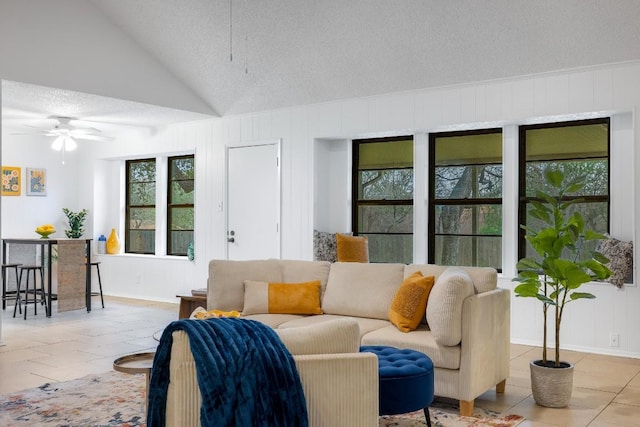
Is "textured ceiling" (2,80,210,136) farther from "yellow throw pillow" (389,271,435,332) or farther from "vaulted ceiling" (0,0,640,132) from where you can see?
"yellow throw pillow" (389,271,435,332)

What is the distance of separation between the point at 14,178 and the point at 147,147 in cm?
209

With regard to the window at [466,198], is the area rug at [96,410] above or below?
below

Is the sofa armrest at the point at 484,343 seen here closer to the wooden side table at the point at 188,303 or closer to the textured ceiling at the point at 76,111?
the wooden side table at the point at 188,303

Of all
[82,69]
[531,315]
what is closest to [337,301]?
[531,315]

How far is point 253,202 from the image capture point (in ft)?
26.7

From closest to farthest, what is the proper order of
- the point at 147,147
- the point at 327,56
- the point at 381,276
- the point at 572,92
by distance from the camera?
the point at 381,276 < the point at 572,92 < the point at 327,56 < the point at 147,147

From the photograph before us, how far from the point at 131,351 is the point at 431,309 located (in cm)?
308

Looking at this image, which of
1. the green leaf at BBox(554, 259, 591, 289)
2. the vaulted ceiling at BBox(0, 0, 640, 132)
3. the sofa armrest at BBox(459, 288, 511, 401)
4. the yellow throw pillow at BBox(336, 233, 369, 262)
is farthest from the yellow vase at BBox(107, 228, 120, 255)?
the green leaf at BBox(554, 259, 591, 289)

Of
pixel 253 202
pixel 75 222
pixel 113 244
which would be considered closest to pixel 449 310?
pixel 253 202

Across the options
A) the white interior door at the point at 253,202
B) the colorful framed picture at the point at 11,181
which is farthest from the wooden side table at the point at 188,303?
the colorful framed picture at the point at 11,181

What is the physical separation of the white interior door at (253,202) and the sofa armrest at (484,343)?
153 inches

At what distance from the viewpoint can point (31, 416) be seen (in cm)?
389

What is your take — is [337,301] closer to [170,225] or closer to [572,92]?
[572,92]

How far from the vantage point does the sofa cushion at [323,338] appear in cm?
243
